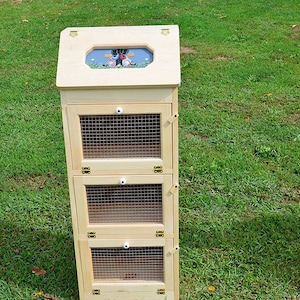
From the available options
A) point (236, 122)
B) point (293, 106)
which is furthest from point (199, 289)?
point (293, 106)

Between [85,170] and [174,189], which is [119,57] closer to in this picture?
[85,170]

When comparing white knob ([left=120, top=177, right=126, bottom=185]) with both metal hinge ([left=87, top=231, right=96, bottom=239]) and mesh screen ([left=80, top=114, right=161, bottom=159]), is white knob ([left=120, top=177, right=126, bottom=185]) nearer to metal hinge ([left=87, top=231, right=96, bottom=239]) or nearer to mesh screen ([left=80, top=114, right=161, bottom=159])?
mesh screen ([left=80, top=114, right=161, bottom=159])

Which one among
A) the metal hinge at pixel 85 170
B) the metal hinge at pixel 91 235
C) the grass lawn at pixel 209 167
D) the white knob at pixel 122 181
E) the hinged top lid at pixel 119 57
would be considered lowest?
the grass lawn at pixel 209 167

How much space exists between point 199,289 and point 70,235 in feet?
3.63

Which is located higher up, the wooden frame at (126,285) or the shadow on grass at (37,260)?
the wooden frame at (126,285)

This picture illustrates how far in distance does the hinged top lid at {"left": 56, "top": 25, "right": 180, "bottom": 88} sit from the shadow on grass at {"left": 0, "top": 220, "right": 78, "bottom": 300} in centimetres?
149

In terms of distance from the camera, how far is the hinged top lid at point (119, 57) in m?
2.69

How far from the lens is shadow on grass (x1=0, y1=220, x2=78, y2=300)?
137 inches

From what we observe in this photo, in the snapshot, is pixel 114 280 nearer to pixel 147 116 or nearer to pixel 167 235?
pixel 167 235

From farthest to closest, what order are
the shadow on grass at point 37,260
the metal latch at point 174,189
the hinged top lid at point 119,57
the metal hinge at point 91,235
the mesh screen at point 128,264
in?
the shadow on grass at point 37,260 < the mesh screen at point 128,264 < the metal hinge at point 91,235 < the metal latch at point 174,189 < the hinged top lid at point 119,57

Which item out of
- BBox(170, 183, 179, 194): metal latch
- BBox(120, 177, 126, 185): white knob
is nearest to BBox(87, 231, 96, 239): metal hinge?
BBox(120, 177, 126, 185): white knob

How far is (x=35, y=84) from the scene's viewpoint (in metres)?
7.01

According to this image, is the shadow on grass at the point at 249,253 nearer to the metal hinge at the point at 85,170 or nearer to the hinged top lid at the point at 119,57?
the metal hinge at the point at 85,170

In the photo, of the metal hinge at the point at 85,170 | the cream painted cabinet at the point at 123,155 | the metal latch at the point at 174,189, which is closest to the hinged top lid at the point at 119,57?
the cream painted cabinet at the point at 123,155
